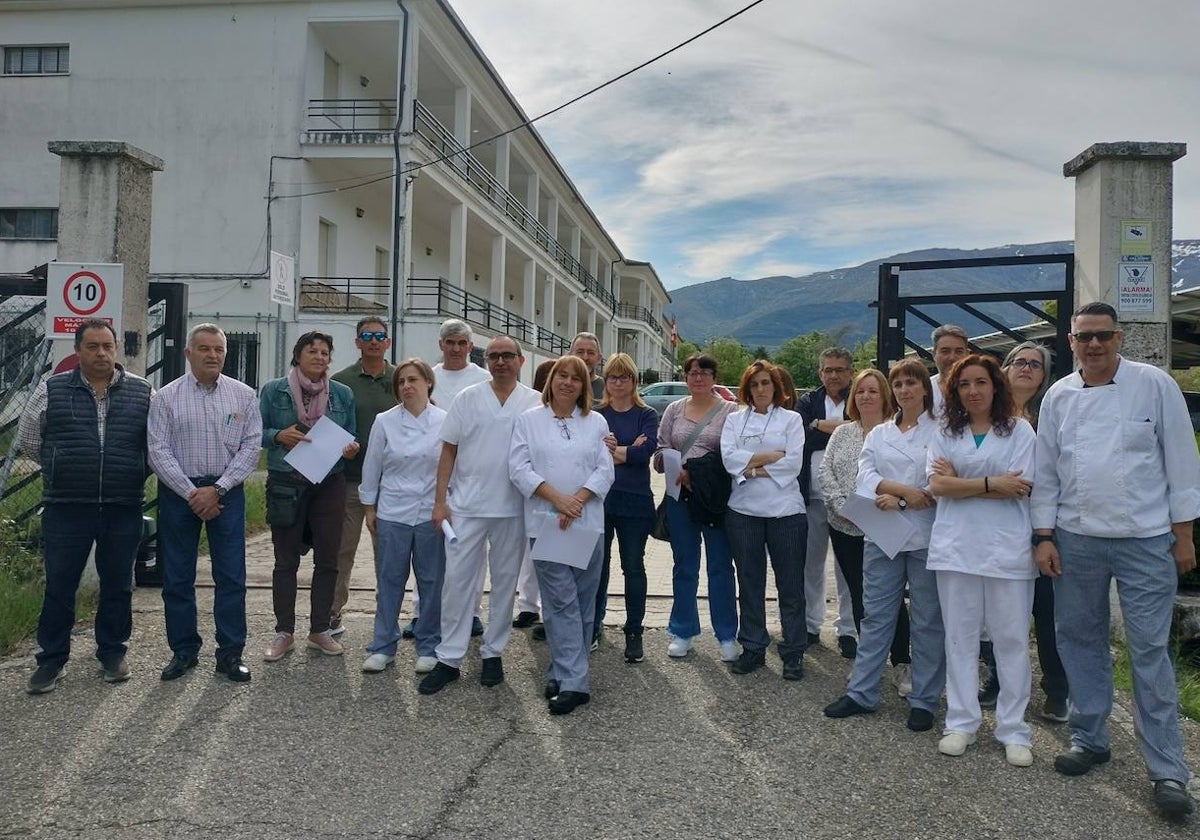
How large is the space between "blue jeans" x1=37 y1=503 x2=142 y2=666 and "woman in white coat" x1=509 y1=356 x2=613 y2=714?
2236 mm

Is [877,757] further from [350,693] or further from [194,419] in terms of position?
[194,419]

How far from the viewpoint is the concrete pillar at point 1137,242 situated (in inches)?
234

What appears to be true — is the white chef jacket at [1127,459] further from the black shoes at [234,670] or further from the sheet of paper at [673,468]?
the black shoes at [234,670]

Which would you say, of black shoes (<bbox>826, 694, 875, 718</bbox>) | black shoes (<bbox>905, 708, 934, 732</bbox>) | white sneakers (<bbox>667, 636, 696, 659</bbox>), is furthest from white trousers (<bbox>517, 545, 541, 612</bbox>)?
black shoes (<bbox>905, 708, 934, 732</bbox>)

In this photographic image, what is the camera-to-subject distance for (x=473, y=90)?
23.8 meters

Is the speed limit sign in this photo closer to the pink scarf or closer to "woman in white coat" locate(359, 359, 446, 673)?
the pink scarf

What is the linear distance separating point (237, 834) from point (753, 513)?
10.4ft

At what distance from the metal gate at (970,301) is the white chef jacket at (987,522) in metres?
2.46

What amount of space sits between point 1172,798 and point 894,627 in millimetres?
1403

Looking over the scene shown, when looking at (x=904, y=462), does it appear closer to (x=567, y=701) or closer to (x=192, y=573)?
(x=567, y=701)

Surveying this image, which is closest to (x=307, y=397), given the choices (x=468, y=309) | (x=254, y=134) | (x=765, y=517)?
(x=765, y=517)

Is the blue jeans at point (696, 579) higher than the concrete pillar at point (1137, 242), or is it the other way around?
the concrete pillar at point (1137, 242)

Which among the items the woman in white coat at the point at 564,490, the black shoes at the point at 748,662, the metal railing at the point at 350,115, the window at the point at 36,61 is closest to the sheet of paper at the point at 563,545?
the woman in white coat at the point at 564,490

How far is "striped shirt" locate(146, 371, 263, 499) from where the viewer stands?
4973 mm
